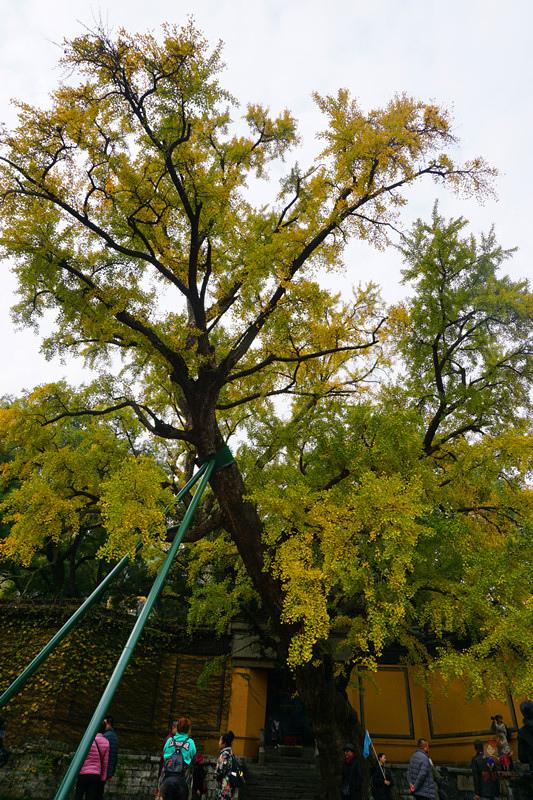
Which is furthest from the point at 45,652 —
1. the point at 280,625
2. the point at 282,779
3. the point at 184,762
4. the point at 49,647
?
the point at 282,779

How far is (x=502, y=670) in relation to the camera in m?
6.32

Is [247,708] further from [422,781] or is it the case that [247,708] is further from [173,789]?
[173,789]

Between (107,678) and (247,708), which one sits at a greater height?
(107,678)

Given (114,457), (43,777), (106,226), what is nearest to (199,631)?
(43,777)

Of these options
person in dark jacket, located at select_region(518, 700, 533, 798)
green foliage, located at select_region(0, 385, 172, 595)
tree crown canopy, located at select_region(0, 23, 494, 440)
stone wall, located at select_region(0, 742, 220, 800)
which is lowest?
stone wall, located at select_region(0, 742, 220, 800)

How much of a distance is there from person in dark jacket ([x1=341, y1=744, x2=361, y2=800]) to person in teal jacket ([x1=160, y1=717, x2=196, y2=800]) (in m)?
3.75

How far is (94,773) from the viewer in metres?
6.04

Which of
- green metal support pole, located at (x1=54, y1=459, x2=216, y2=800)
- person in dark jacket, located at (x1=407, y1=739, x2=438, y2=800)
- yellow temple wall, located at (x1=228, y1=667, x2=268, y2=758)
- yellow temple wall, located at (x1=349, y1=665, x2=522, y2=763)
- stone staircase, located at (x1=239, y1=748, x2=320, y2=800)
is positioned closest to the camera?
green metal support pole, located at (x1=54, y1=459, x2=216, y2=800)

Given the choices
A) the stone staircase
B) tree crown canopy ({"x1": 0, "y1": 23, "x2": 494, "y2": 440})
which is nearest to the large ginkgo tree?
tree crown canopy ({"x1": 0, "y1": 23, "x2": 494, "y2": 440})

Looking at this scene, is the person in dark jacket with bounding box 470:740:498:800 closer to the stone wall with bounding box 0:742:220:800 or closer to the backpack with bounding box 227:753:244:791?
the backpack with bounding box 227:753:244:791

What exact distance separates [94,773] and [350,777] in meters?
4.40

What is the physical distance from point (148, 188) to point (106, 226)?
1.10 m

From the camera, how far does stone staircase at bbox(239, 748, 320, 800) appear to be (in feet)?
37.7

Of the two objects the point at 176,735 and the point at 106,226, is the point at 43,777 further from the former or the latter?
the point at 106,226
